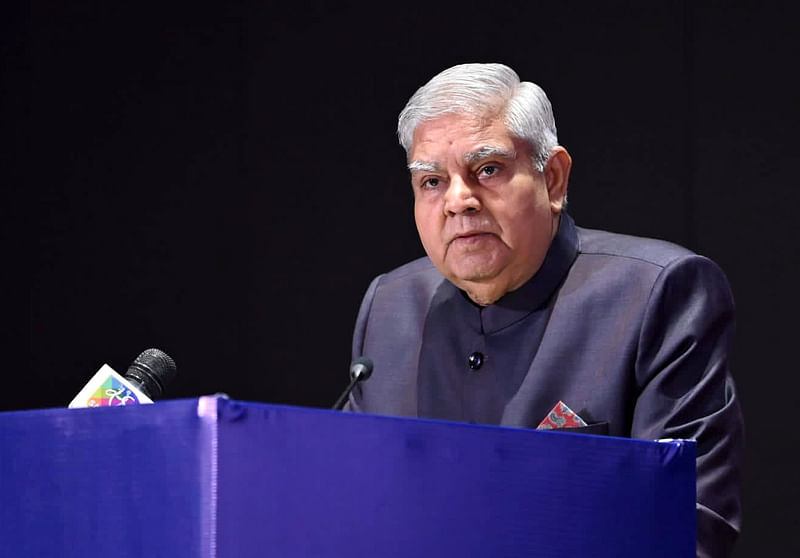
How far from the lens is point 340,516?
896mm

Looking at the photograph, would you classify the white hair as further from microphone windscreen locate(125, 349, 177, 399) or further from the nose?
microphone windscreen locate(125, 349, 177, 399)

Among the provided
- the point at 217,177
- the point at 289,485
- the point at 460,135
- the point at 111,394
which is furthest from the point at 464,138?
the point at 217,177

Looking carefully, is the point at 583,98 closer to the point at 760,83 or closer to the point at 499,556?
the point at 760,83

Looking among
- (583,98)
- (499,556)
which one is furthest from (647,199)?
(499,556)

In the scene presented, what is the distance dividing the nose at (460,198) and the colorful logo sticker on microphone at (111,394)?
703mm

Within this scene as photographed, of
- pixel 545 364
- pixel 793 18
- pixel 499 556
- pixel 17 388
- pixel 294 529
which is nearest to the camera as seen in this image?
pixel 294 529

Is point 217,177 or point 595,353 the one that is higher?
point 217,177

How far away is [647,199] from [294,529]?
1.89 m

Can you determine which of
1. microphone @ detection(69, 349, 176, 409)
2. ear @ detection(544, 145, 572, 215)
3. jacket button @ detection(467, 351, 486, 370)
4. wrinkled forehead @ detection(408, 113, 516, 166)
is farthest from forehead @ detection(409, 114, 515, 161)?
microphone @ detection(69, 349, 176, 409)

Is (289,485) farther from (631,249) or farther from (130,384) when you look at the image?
(631,249)

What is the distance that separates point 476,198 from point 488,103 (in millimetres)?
150

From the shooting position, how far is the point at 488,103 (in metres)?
1.75

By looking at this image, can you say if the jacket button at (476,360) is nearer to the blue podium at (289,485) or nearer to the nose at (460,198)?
the nose at (460,198)

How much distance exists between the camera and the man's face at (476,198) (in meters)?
1.74
